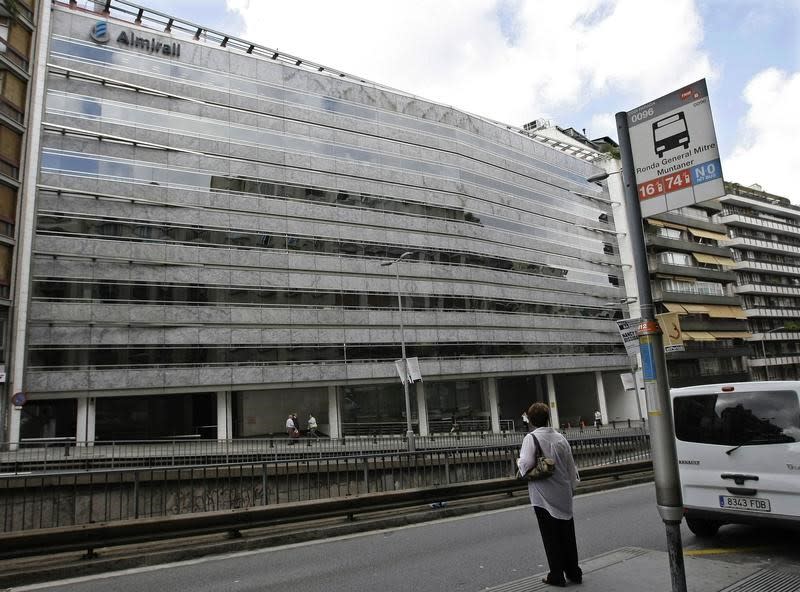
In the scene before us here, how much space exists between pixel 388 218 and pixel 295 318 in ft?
34.9

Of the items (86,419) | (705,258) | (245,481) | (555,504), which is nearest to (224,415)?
(86,419)

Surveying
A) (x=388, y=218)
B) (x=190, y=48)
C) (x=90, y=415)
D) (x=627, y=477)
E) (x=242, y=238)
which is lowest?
(x=627, y=477)

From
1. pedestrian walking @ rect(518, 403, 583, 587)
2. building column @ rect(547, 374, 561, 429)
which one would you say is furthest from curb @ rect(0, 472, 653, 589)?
building column @ rect(547, 374, 561, 429)

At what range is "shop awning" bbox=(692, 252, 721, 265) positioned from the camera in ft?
201

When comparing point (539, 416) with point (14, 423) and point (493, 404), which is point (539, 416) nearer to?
point (14, 423)

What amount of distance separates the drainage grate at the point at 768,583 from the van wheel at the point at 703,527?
5.64 ft

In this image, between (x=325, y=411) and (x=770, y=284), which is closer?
(x=325, y=411)

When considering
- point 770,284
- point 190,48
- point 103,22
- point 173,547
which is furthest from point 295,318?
point 770,284

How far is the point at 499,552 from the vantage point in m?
7.20

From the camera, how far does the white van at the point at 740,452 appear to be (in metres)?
6.36

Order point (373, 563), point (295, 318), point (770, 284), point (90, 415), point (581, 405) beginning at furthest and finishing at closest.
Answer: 1. point (770, 284)
2. point (581, 405)
3. point (295, 318)
4. point (90, 415)
5. point (373, 563)

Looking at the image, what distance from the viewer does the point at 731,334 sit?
205ft

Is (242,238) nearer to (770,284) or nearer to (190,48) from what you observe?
(190,48)

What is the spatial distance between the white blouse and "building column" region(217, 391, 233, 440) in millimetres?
29812
